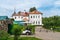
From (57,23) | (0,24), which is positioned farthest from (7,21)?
(57,23)

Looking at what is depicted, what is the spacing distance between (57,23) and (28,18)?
59.0ft

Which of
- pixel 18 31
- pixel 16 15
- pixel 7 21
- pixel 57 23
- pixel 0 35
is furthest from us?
pixel 16 15

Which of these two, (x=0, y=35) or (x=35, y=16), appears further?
(x=35, y=16)

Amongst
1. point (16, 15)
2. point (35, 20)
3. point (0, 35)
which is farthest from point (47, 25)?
point (0, 35)

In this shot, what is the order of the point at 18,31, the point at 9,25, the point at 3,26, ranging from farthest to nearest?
the point at 9,25 < the point at 3,26 < the point at 18,31

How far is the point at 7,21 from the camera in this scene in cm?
3753

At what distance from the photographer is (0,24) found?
1394 inches

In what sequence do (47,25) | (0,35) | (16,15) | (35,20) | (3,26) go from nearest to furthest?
(0,35)
(3,26)
(47,25)
(35,20)
(16,15)

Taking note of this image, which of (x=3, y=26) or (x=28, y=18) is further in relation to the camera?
(x=28, y=18)

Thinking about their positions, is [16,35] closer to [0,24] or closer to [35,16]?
[0,24]

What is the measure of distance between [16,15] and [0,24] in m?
73.7

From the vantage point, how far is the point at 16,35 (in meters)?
29.2

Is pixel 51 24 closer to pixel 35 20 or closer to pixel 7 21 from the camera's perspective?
pixel 35 20

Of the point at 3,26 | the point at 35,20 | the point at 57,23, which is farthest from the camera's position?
the point at 35,20
